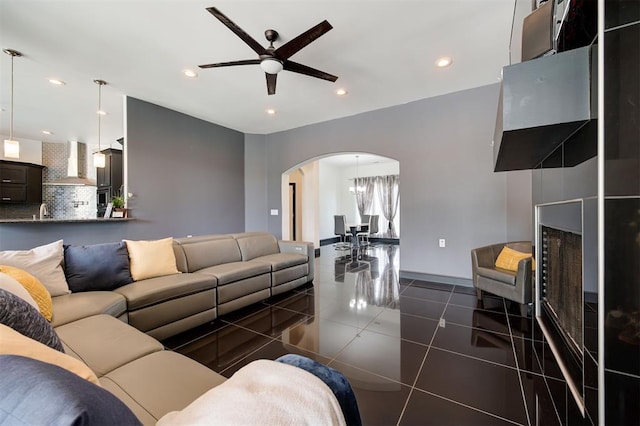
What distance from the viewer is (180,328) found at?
2324 millimetres

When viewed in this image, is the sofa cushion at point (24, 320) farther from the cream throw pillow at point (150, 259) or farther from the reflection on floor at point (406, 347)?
the cream throw pillow at point (150, 259)

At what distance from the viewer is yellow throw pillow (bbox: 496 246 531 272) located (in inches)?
116

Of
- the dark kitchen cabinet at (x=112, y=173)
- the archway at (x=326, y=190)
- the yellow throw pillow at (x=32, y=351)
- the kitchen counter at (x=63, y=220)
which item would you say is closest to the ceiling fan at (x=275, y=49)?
the yellow throw pillow at (x=32, y=351)

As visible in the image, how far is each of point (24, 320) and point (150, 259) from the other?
1.62 meters

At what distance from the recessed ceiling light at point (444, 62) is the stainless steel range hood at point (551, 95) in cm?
233

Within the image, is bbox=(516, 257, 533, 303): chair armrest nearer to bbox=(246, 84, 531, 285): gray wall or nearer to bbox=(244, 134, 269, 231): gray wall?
bbox=(246, 84, 531, 285): gray wall

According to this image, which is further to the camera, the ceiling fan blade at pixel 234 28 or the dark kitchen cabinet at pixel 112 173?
the dark kitchen cabinet at pixel 112 173

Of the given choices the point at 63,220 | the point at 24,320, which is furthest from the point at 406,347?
the point at 63,220

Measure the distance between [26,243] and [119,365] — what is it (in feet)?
10.9

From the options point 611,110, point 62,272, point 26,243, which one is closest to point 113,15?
point 62,272

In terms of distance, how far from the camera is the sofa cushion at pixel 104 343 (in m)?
1.22

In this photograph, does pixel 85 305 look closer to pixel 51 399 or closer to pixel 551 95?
pixel 51 399

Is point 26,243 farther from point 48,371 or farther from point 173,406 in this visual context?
point 48,371

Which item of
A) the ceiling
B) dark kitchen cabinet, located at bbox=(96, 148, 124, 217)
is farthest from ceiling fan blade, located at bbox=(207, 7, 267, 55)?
dark kitchen cabinet, located at bbox=(96, 148, 124, 217)
